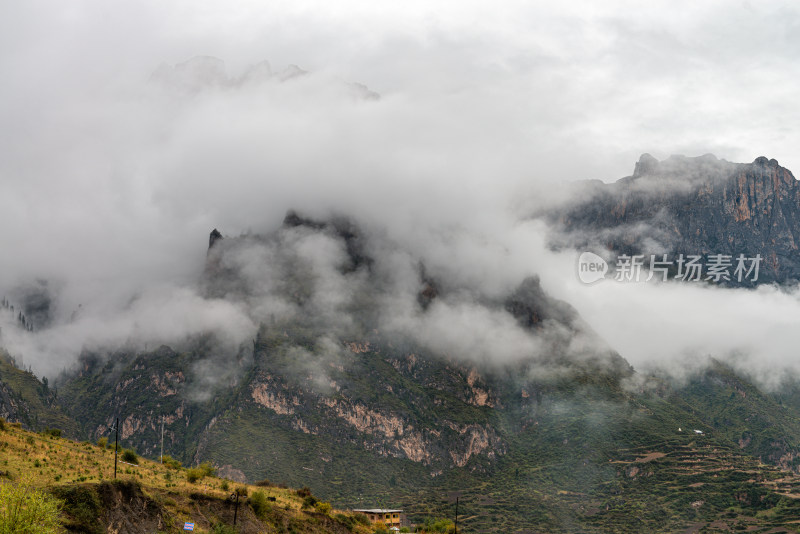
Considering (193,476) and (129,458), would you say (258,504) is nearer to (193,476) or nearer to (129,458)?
(193,476)

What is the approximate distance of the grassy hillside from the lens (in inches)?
2192

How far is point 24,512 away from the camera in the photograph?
4497 cm

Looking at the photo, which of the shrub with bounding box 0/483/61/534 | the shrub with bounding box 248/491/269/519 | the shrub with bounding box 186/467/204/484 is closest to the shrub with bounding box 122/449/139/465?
the shrub with bounding box 186/467/204/484

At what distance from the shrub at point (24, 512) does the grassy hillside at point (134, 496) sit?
595 cm

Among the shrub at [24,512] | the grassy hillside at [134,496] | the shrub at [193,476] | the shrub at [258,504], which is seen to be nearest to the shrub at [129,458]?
the grassy hillside at [134,496]

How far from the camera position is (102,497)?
186 ft

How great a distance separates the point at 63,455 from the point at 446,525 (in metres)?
116

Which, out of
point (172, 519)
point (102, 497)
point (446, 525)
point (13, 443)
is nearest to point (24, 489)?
point (102, 497)

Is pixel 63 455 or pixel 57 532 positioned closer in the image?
pixel 57 532

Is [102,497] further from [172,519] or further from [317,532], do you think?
[317,532]

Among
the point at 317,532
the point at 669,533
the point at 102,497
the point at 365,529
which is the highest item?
the point at 102,497

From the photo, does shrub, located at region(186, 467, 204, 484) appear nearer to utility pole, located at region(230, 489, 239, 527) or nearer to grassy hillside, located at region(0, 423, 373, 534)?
grassy hillside, located at region(0, 423, 373, 534)

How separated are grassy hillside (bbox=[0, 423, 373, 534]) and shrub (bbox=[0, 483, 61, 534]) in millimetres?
5948

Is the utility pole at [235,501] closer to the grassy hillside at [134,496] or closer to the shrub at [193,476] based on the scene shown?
the grassy hillside at [134,496]
